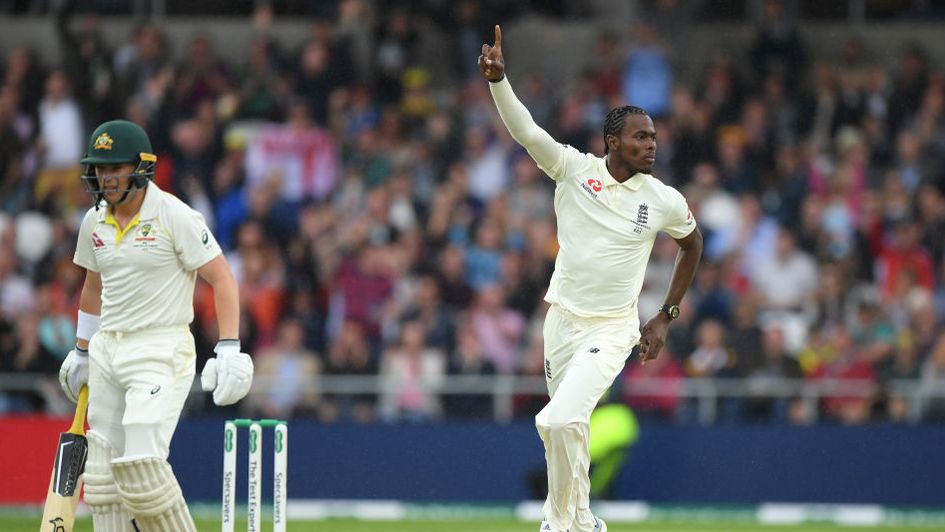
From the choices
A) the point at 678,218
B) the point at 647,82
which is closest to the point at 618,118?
the point at 678,218

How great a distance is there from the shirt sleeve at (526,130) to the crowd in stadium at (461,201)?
600 cm

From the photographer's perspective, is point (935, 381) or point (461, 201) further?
point (461, 201)

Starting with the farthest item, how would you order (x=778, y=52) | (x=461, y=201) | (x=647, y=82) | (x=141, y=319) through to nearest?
(x=778, y=52) < (x=647, y=82) < (x=461, y=201) < (x=141, y=319)

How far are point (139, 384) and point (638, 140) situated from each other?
3.08 metres

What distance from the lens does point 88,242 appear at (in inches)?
361

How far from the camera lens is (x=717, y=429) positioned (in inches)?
591

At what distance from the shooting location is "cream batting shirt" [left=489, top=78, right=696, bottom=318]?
31.6 ft

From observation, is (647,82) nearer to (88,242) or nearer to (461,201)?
(461,201)

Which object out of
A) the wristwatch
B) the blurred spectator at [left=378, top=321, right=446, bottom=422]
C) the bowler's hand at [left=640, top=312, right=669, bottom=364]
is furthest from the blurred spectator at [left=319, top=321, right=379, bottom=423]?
the bowler's hand at [left=640, top=312, right=669, bottom=364]

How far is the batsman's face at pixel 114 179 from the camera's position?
8.98 m

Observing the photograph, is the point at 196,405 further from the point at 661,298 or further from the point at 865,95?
the point at 865,95

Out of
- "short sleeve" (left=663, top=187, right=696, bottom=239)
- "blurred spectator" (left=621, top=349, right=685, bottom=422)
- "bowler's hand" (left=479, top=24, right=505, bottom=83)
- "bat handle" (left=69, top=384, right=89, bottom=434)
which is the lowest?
"blurred spectator" (left=621, top=349, right=685, bottom=422)

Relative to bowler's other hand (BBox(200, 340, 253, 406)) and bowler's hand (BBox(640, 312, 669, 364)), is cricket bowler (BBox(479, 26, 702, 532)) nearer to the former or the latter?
bowler's hand (BBox(640, 312, 669, 364))

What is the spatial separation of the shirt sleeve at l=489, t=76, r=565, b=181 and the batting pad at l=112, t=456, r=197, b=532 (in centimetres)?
266
